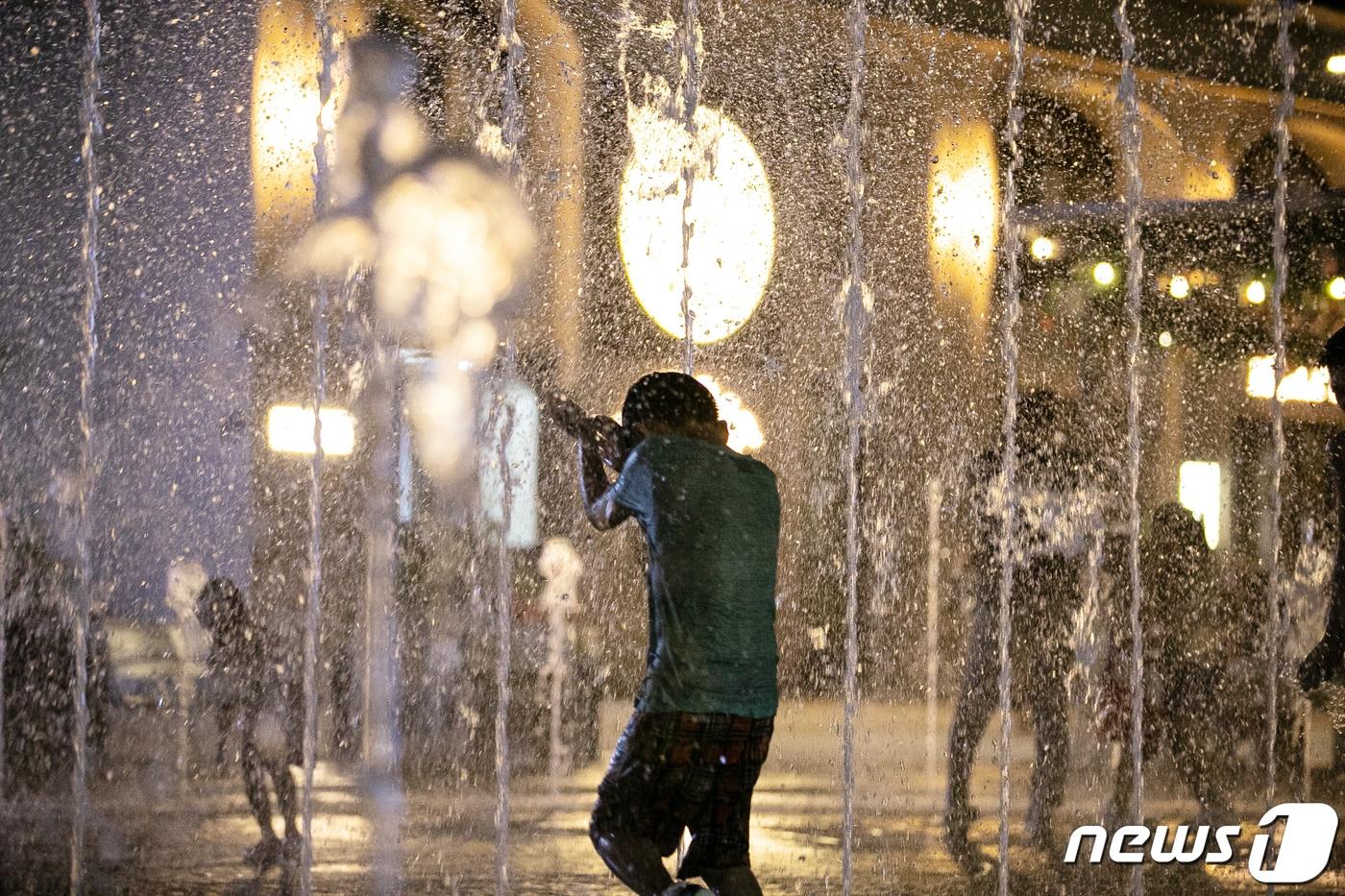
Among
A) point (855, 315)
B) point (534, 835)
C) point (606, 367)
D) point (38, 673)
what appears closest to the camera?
point (534, 835)

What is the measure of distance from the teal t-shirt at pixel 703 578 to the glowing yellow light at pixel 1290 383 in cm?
942

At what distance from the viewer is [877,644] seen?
44.8 feet

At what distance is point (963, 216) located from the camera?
13.9 m

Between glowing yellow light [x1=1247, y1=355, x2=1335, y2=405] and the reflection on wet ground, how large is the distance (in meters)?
4.14

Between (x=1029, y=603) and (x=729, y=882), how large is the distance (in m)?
2.69

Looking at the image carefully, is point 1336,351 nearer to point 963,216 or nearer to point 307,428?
point 307,428

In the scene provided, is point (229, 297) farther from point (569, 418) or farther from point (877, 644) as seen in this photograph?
point (569, 418)

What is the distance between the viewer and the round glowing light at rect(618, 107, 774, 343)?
41.0 feet

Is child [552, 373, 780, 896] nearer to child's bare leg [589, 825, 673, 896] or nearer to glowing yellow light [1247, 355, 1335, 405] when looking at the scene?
child's bare leg [589, 825, 673, 896]

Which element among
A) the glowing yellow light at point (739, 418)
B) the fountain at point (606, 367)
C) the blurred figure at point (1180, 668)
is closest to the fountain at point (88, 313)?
the fountain at point (606, 367)

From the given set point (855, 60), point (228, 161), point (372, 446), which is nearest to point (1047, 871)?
point (372, 446)

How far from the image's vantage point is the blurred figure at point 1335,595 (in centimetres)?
375

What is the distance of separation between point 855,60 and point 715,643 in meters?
10.3

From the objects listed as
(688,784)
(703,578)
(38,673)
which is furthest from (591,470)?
(38,673)
